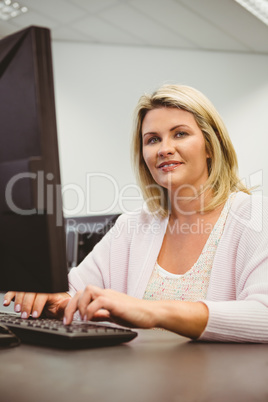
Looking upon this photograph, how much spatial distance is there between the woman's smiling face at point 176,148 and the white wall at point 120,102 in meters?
2.77

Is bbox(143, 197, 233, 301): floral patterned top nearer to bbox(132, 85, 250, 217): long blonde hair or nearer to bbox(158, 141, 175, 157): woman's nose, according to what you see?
bbox(132, 85, 250, 217): long blonde hair

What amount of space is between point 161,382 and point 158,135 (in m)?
1.01

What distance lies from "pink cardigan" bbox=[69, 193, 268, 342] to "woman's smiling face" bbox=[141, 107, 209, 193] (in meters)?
0.17

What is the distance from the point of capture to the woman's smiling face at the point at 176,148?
1406 millimetres

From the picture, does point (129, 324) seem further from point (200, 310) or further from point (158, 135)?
point (158, 135)

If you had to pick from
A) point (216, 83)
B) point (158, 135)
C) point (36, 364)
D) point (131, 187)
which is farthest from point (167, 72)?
point (36, 364)

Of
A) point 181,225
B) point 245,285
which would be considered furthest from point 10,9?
point 245,285

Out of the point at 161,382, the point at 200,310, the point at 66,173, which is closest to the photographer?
the point at 161,382

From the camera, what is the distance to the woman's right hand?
3.40ft

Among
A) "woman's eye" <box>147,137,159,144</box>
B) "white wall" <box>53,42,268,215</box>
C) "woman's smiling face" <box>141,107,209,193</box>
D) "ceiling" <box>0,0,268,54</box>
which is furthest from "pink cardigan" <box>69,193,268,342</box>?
"white wall" <box>53,42,268,215</box>

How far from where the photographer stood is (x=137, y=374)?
577 mm

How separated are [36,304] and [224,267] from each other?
51 centimetres

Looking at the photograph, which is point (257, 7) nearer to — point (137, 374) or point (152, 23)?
point (152, 23)

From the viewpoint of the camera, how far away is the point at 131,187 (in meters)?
4.36
